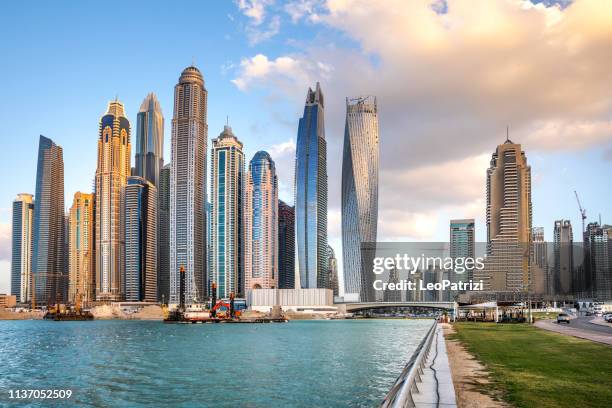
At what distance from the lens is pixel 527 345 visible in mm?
51875

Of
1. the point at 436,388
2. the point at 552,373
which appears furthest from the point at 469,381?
the point at 552,373

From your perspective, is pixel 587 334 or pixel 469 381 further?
pixel 587 334

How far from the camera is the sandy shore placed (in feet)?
75.4

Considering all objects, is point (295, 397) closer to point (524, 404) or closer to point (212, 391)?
point (212, 391)

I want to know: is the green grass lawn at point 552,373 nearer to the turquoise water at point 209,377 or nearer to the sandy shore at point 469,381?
the sandy shore at point 469,381

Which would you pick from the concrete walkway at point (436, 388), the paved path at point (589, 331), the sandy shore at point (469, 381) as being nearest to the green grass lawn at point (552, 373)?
the sandy shore at point (469, 381)

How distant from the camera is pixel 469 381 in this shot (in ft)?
94.7

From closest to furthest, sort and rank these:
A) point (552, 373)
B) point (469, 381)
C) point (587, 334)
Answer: point (469, 381), point (552, 373), point (587, 334)

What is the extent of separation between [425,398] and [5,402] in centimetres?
3075

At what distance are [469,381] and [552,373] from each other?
5.76 meters

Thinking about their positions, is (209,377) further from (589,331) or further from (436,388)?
(589,331)

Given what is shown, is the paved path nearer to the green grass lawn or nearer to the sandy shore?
the green grass lawn

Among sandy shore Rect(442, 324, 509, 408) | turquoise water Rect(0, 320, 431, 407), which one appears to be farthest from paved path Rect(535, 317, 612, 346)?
turquoise water Rect(0, 320, 431, 407)

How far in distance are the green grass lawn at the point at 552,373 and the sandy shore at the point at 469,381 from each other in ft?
2.13
